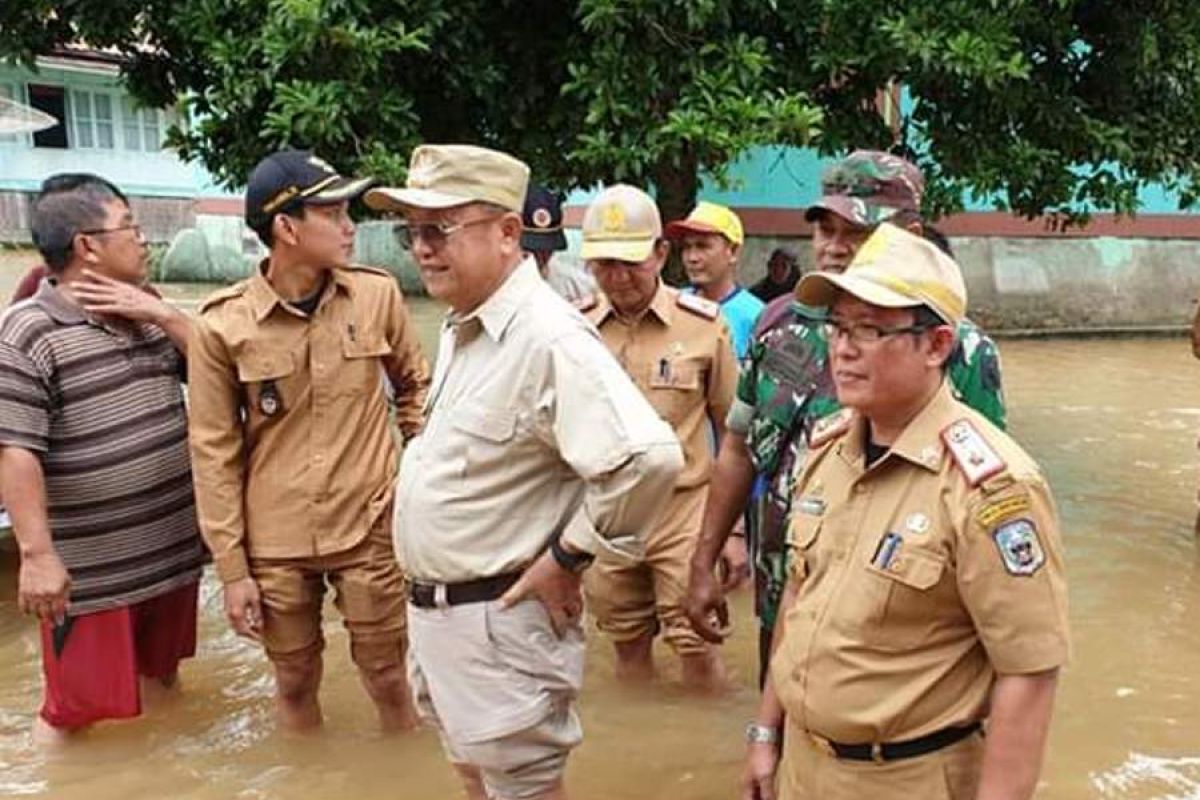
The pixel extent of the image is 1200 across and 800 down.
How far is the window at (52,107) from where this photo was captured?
27.0m

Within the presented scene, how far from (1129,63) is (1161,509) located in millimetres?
2630

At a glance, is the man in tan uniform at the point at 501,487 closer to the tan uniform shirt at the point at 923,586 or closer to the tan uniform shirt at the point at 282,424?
the tan uniform shirt at the point at 923,586

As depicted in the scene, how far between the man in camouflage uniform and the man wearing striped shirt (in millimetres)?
1875

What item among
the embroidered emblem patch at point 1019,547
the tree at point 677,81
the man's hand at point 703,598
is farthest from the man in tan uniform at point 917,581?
the tree at point 677,81

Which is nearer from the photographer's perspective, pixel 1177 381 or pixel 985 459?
pixel 985 459

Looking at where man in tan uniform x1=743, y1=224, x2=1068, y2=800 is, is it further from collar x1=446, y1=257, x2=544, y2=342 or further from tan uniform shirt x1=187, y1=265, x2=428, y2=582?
tan uniform shirt x1=187, y1=265, x2=428, y2=582

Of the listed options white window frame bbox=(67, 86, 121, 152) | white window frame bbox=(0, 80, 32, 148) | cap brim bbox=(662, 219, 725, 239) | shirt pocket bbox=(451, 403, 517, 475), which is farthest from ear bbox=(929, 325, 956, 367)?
white window frame bbox=(67, 86, 121, 152)

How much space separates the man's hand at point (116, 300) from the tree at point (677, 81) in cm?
174

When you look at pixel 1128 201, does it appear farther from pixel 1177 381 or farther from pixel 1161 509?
pixel 1177 381

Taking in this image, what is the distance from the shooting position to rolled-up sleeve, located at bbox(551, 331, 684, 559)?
242cm

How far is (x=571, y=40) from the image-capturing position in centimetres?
594

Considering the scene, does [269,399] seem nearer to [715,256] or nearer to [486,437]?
[486,437]

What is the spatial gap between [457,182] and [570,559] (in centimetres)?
86

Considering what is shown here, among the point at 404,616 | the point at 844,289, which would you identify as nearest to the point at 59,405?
the point at 404,616
